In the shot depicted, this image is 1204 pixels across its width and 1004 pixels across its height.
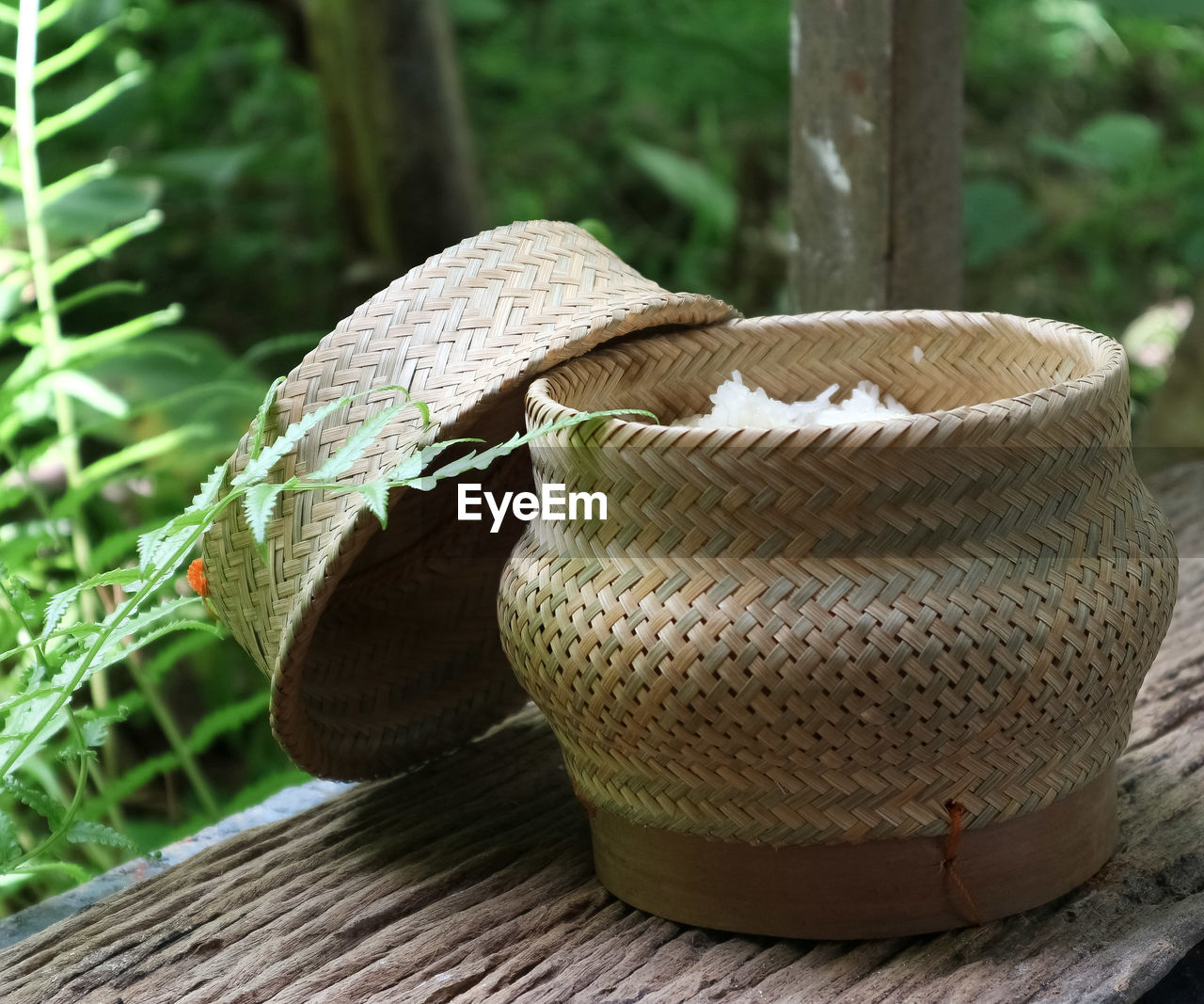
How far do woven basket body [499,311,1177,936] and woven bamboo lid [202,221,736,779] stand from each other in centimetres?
13

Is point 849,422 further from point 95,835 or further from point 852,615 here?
point 95,835

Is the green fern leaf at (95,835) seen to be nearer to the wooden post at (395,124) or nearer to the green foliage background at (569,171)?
the green foliage background at (569,171)

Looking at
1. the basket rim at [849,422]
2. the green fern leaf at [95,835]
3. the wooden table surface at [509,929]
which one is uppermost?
the basket rim at [849,422]

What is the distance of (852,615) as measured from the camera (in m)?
1.05

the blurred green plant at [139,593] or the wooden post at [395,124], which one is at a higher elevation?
the wooden post at [395,124]

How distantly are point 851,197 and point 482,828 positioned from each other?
→ 3.51ft

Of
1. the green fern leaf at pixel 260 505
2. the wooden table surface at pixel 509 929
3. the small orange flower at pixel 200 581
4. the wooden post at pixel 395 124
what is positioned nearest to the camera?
the green fern leaf at pixel 260 505

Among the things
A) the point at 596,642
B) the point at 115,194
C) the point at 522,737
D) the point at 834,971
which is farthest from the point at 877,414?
the point at 115,194

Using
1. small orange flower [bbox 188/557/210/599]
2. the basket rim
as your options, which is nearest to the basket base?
the basket rim

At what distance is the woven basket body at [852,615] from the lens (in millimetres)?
1048

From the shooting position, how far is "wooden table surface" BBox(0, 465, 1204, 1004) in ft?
3.63

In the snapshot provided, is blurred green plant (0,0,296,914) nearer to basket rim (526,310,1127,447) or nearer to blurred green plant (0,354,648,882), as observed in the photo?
blurred green plant (0,354,648,882)

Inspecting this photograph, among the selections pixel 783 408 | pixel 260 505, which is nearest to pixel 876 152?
pixel 783 408

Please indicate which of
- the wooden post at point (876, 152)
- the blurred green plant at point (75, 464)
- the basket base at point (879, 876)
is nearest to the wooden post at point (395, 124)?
the blurred green plant at point (75, 464)
